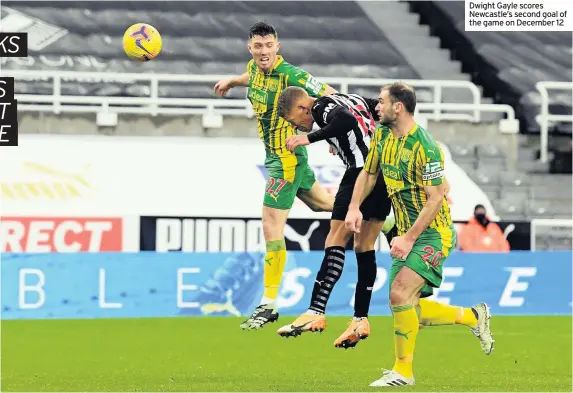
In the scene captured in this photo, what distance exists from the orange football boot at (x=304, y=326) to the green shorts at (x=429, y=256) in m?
0.70

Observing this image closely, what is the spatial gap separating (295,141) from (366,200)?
2.96 ft

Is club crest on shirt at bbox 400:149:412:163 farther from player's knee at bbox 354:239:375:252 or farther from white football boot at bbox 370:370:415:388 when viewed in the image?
white football boot at bbox 370:370:415:388

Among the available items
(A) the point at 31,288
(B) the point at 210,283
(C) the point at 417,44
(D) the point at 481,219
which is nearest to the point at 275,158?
(B) the point at 210,283

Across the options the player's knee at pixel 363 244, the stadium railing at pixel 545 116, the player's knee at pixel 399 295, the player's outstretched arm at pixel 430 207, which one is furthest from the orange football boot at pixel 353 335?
the stadium railing at pixel 545 116

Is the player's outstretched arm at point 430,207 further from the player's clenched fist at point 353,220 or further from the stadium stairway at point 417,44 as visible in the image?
the stadium stairway at point 417,44

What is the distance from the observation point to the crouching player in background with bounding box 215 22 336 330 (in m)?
11.9

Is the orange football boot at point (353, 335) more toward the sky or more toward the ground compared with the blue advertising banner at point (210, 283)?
more toward the sky

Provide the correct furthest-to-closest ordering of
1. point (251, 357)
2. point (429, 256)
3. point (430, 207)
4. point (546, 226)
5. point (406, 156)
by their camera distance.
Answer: point (546, 226) → point (251, 357) → point (429, 256) → point (406, 156) → point (430, 207)

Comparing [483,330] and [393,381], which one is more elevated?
[483,330]

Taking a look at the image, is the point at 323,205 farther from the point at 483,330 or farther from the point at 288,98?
the point at 483,330

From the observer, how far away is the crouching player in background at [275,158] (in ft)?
39.0

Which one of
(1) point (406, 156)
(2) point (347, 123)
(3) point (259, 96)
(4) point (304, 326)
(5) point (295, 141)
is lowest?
(4) point (304, 326)

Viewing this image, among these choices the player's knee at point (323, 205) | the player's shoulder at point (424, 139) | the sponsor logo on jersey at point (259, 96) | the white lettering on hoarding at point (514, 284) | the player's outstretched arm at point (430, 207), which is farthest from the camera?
the white lettering on hoarding at point (514, 284)

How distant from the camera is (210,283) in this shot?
763 inches
